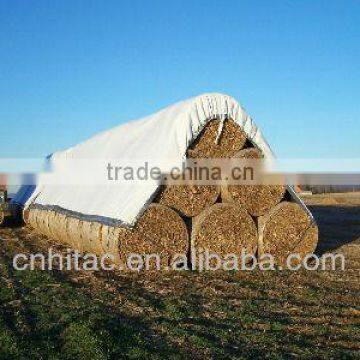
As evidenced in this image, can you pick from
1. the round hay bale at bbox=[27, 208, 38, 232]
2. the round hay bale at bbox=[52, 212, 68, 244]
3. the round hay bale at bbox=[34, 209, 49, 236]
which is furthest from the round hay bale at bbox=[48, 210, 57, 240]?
the round hay bale at bbox=[27, 208, 38, 232]

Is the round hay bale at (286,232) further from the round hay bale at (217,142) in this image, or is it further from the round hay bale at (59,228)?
the round hay bale at (59,228)

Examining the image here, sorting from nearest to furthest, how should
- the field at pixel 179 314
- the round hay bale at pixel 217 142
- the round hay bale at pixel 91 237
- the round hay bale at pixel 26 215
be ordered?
the field at pixel 179 314, the round hay bale at pixel 217 142, the round hay bale at pixel 91 237, the round hay bale at pixel 26 215

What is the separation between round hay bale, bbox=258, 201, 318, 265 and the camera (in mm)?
11758

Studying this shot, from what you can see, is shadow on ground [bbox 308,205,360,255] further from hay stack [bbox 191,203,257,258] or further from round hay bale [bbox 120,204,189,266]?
round hay bale [bbox 120,204,189,266]

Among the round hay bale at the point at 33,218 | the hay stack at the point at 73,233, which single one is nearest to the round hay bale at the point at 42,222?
the round hay bale at the point at 33,218

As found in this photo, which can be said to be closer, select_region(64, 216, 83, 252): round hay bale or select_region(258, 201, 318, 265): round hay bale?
select_region(258, 201, 318, 265): round hay bale

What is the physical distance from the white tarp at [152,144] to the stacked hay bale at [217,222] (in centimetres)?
20

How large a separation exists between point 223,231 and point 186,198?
99cm

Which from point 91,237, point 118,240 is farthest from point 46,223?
point 118,240

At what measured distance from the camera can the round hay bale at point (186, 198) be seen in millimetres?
11289

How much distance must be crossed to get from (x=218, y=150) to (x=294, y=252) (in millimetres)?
2660

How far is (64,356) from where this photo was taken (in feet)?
19.0

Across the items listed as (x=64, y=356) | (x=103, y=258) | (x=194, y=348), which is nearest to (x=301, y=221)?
(x=103, y=258)

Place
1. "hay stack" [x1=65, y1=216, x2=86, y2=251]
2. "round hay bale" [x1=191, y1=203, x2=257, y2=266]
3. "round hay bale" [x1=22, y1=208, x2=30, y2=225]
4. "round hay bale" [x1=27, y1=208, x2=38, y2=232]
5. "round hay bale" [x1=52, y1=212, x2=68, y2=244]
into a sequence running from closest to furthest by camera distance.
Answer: "round hay bale" [x1=191, y1=203, x2=257, y2=266] < "hay stack" [x1=65, y1=216, x2=86, y2=251] < "round hay bale" [x1=52, y1=212, x2=68, y2=244] < "round hay bale" [x1=27, y1=208, x2=38, y2=232] < "round hay bale" [x1=22, y1=208, x2=30, y2=225]
